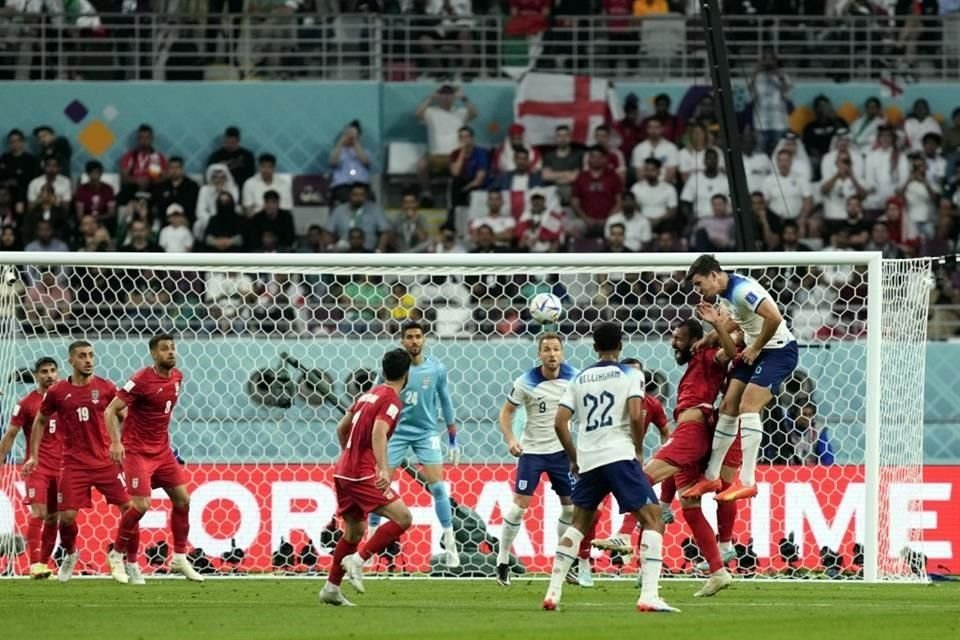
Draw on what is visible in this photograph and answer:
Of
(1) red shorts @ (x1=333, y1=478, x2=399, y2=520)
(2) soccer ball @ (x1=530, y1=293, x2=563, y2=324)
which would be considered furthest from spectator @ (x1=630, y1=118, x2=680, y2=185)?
(1) red shorts @ (x1=333, y1=478, x2=399, y2=520)

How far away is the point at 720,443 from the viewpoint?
14.3m

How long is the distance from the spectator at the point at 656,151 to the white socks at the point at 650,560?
1156 cm

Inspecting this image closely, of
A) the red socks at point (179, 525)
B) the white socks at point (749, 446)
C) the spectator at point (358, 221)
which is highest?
the spectator at point (358, 221)

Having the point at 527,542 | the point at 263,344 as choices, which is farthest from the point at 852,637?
the point at 263,344

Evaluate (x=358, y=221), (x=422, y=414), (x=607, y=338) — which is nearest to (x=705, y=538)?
(x=607, y=338)

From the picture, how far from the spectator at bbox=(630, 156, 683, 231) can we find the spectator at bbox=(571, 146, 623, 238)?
0.25 metres

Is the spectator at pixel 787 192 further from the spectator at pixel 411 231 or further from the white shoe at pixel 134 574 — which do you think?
the white shoe at pixel 134 574

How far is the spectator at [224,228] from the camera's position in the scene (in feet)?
74.0

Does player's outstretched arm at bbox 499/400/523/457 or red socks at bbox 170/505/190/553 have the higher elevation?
player's outstretched arm at bbox 499/400/523/457

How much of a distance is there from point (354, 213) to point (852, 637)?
507 inches

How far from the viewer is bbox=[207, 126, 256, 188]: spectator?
23.3 metres

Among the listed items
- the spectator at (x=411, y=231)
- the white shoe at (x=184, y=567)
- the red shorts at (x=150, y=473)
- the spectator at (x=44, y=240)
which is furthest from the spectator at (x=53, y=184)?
the white shoe at (x=184, y=567)

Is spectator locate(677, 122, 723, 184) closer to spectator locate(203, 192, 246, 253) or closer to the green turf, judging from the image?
spectator locate(203, 192, 246, 253)

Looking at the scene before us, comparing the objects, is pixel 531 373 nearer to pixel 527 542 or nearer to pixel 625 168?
pixel 527 542
